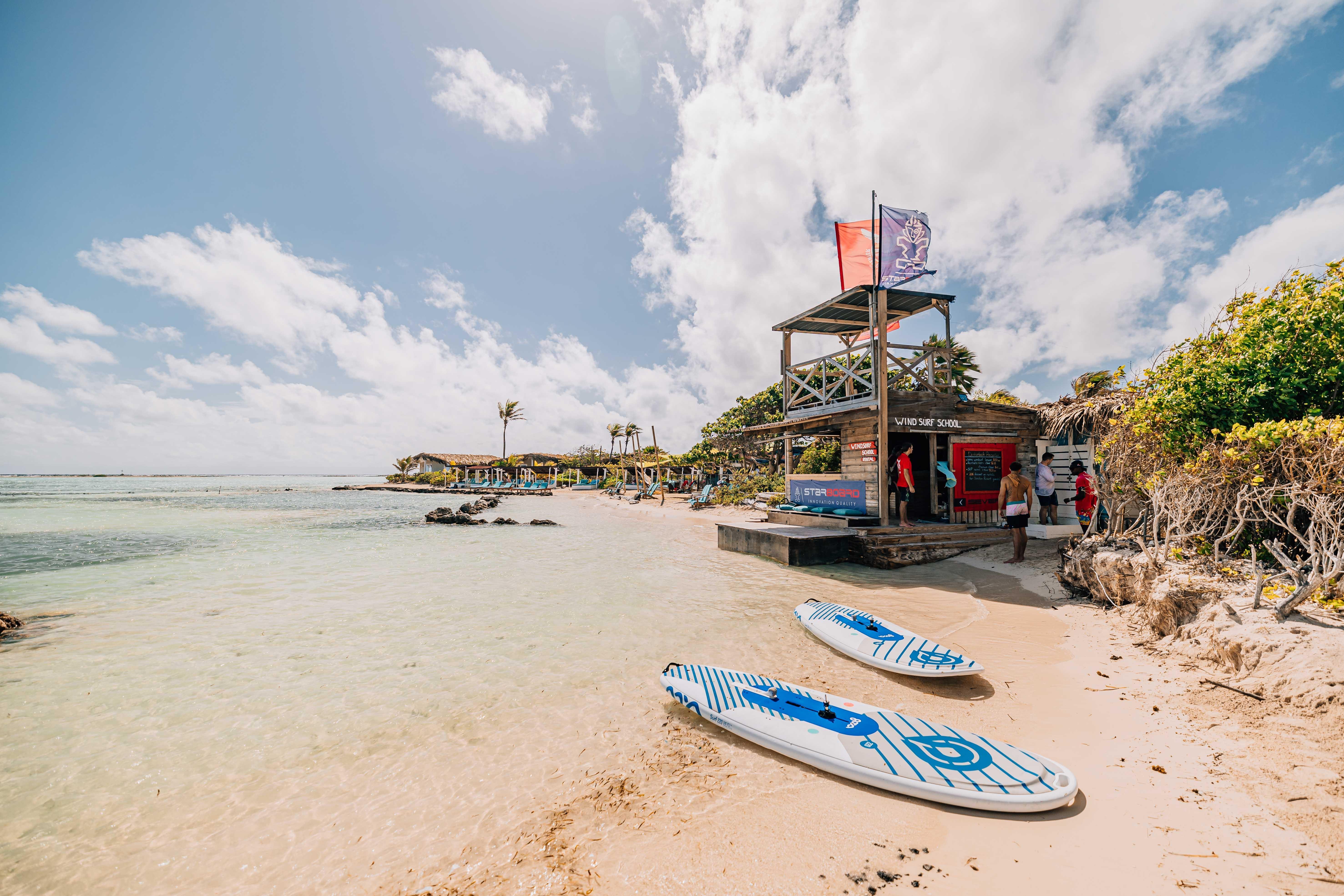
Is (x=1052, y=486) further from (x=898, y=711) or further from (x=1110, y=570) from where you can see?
(x=898, y=711)

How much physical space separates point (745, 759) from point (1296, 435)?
6.12m

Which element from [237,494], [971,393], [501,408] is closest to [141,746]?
[971,393]

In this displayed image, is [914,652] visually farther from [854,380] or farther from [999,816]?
[854,380]

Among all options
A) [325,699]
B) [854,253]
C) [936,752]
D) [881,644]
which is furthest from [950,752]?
[854,253]

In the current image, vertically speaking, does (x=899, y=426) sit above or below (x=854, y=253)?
below

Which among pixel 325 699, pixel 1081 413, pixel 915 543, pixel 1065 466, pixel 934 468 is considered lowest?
pixel 325 699

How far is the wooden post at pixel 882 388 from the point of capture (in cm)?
1083

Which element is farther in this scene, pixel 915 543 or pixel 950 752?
pixel 915 543

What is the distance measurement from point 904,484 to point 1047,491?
3.15 metres

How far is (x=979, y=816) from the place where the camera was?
3.09m

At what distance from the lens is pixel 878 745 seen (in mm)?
3707

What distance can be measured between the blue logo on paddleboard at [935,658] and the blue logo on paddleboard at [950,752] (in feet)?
5.12

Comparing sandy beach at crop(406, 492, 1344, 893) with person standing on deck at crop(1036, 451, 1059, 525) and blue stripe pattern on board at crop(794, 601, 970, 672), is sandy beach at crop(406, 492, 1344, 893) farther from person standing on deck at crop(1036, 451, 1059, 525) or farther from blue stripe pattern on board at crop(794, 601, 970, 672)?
person standing on deck at crop(1036, 451, 1059, 525)

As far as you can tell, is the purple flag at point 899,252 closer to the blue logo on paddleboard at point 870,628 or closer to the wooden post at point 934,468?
the wooden post at point 934,468
